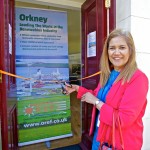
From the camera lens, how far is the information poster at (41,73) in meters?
2.41

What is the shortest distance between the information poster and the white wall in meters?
1.17

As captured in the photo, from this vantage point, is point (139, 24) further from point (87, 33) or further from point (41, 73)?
point (41, 73)

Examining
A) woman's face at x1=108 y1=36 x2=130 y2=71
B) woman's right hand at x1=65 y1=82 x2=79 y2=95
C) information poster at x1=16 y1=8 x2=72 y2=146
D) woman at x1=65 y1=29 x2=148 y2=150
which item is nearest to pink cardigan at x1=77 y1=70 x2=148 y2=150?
woman at x1=65 y1=29 x2=148 y2=150

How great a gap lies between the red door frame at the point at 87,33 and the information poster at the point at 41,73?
440 mm

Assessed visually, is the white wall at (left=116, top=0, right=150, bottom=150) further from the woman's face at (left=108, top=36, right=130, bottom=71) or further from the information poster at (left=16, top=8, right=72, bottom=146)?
the information poster at (left=16, top=8, right=72, bottom=146)

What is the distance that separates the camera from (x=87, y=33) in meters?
2.28

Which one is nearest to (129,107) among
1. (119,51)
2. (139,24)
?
(119,51)

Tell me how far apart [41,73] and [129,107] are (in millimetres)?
1808

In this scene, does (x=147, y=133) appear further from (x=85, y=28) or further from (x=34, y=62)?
(x=34, y=62)

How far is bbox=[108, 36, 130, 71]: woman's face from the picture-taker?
3.59 feet

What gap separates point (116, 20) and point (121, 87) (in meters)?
0.99

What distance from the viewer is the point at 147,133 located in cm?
175

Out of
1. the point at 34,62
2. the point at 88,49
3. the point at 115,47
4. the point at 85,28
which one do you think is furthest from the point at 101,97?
the point at 34,62

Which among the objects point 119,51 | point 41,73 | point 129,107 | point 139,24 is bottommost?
point 129,107
